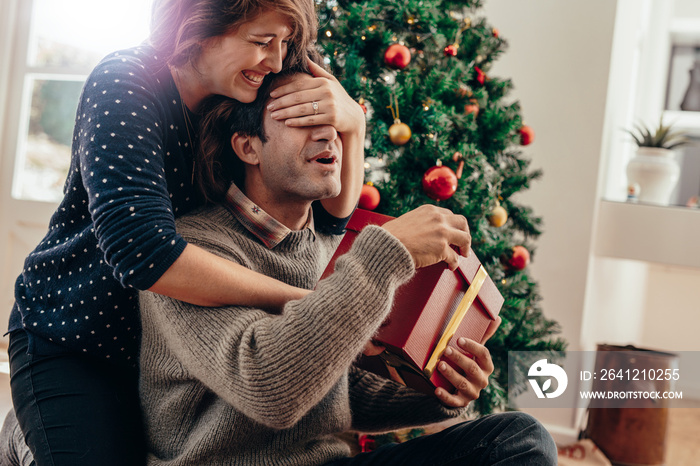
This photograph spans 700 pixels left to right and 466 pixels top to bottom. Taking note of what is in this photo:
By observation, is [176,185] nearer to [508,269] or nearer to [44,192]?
[508,269]

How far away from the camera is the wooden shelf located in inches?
105

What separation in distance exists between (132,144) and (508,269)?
4.39ft

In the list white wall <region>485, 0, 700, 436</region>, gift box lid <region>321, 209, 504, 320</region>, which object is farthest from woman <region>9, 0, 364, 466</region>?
white wall <region>485, 0, 700, 436</region>

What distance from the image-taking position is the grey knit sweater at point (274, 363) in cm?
83

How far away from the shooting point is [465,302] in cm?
100

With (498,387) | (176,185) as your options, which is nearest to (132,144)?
(176,185)

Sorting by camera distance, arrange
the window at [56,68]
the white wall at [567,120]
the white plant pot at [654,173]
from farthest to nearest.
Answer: the window at [56,68] < the white plant pot at [654,173] < the white wall at [567,120]

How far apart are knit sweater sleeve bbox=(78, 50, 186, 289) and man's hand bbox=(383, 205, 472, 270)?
13.2 inches

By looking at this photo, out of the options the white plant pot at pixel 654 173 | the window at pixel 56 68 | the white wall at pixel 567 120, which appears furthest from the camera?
the window at pixel 56 68

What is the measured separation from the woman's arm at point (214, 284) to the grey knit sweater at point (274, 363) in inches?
1.0

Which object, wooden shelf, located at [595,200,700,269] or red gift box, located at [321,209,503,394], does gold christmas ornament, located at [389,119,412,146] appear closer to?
red gift box, located at [321,209,503,394]

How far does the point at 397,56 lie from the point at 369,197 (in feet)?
1.30

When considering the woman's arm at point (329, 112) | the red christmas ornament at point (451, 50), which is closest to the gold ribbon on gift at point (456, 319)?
the woman's arm at point (329, 112)

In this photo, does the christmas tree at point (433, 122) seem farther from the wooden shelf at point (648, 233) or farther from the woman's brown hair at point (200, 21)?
the wooden shelf at point (648, 233)
